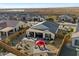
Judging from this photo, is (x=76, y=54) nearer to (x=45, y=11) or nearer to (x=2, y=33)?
(x=45, y=11)

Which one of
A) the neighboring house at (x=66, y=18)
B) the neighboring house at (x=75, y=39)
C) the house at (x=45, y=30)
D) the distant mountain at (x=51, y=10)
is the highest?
the distant mountain at (x=51, y=10)

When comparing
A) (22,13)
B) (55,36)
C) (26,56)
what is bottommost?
(26,56)

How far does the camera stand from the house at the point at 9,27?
2.36 meters

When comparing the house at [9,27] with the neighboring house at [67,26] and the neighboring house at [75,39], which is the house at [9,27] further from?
the neighboring house at [75,39]

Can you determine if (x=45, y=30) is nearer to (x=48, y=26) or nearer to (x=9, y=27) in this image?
(x=48, y=26)

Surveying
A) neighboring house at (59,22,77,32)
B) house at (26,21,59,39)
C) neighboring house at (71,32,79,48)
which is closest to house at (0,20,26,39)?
house at (26,21,59,39)

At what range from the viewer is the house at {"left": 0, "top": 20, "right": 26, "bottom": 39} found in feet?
7.73

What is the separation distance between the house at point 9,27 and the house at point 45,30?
0.31 feet

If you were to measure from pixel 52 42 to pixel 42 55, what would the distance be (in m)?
0.15

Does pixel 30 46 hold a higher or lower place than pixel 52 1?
lower

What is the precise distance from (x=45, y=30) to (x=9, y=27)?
31 cm

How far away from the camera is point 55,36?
234 cm

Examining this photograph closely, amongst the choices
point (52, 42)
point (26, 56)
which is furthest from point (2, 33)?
point (52, 42)

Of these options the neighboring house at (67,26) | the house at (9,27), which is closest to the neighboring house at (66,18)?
the neighboring house at (67,26)
